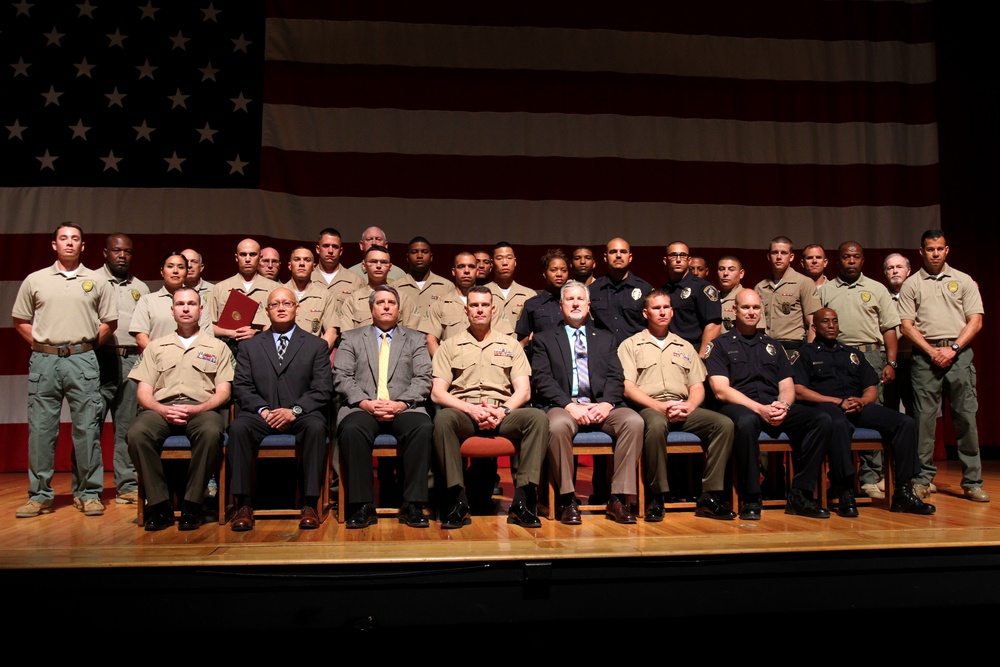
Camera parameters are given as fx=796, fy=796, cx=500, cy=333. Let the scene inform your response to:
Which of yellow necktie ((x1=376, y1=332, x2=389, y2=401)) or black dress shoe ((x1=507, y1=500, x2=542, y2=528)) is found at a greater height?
yellow necktie ((x1=376, y1=332, x2=389, y2=401))

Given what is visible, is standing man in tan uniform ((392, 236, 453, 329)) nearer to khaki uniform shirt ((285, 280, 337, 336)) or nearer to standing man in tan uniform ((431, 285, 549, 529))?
khaki uniform shirt ((285, 280, 337, 336))

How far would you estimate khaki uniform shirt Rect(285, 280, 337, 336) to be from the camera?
200 inches

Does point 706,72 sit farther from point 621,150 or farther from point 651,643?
point 651,643

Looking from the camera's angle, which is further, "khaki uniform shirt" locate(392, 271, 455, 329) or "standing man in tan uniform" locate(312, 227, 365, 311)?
"standing man in tan uniform" locate(312, 227, 365, 311)

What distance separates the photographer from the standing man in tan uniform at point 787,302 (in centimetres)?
543

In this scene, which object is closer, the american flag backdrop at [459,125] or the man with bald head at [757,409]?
the man with bald head at [757,409]

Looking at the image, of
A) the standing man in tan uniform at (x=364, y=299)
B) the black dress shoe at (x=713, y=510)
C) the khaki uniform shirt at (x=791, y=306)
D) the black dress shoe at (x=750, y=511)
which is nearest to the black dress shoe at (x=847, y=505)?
the black dress shoe at (x=750, y=511)

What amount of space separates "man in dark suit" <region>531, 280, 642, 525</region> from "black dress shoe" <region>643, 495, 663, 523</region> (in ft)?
0.40

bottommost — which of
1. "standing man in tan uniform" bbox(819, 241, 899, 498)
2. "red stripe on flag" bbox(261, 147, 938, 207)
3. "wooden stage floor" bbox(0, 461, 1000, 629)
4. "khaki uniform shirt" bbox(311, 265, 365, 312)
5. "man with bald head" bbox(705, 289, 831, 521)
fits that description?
"wooden stage floor" bbox(0, 461, 1000, 629)

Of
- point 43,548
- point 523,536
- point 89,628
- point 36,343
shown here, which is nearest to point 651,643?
point 523,536

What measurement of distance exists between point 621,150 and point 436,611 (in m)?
5.02

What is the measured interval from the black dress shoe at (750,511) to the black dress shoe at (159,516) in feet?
9.63

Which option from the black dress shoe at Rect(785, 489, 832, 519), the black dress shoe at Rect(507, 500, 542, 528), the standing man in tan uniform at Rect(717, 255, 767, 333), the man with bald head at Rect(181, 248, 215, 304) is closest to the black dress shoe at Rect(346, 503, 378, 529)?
the black dress shoe at Rect(507, 500, 542, 528)

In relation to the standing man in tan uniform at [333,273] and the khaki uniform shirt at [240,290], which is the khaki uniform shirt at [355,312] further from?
the khaki uniform shirt at [240,290]
